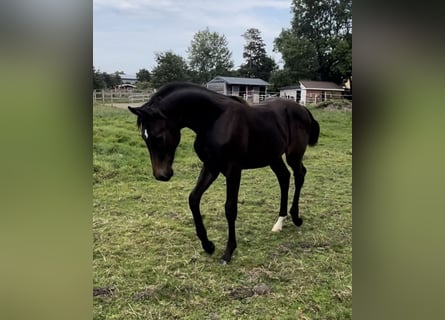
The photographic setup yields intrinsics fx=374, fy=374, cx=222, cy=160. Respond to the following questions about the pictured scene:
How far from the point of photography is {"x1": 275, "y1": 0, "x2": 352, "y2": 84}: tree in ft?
2.73

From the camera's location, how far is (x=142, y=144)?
0.97m

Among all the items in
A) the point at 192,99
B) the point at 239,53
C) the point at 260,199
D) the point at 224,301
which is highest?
the point at 239,53

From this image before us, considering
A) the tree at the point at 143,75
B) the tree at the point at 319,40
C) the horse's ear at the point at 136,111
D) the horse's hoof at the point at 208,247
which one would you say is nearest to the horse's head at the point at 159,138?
the horse's ear at the point at 136,111

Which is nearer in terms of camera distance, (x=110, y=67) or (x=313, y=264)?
(x=110, y=67)

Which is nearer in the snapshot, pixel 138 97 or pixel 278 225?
pixel 138 97

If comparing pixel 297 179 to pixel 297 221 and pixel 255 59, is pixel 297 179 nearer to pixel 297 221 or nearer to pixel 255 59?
pixel 297 221

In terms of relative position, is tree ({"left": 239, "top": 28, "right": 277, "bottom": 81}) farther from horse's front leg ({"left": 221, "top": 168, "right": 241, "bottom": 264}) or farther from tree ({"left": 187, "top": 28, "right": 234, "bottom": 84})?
horse's front leg ({"left": 221, "top": 168, "right": 241, "bottom": 264})

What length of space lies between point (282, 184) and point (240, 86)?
324mm

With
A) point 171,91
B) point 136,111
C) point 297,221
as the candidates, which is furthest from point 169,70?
point 297,221

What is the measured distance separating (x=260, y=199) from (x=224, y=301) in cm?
33

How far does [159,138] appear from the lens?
3.01ft
